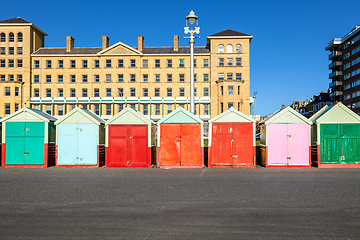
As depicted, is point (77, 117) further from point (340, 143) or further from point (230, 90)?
point (230, 90)

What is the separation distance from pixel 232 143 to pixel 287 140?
2876 mm

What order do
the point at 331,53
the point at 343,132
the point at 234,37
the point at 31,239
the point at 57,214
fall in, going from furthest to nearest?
1. the point at 331,53
2. the point at 234,37
3. the point at 343,132
4. the point at 57,214
5. the point at 31,239

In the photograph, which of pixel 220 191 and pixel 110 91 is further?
pixel 110 91

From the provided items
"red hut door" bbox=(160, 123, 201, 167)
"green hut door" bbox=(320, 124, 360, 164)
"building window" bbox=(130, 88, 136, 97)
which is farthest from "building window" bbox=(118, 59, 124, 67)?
"green hut door" bbox=(320, 124, 360, 164)

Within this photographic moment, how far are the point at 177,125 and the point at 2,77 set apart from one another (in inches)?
2238

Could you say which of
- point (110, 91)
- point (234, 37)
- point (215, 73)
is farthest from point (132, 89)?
point (234, 37)

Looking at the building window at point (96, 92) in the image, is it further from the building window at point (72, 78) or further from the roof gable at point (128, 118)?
the roof gable at point (128, 118)

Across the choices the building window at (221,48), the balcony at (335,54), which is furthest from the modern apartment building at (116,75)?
the balcony at (335,54)

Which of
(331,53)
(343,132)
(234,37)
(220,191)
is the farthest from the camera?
(331,53)

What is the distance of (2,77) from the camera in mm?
63125

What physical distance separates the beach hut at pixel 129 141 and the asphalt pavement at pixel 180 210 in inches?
242

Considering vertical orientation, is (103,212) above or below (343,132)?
below

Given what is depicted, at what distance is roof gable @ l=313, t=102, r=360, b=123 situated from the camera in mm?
17359

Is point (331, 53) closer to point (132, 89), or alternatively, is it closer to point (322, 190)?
point (132, 89)
